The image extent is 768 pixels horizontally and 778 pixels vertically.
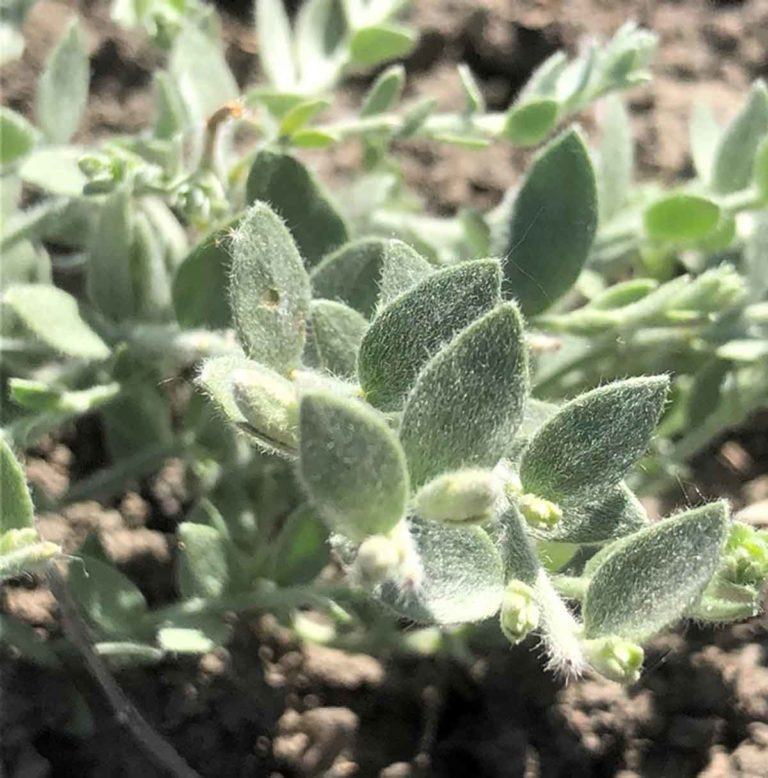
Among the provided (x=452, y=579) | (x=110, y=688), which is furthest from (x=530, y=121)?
(x=110, y=688)

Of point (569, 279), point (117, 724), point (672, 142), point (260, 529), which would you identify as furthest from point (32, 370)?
point (672, 142)

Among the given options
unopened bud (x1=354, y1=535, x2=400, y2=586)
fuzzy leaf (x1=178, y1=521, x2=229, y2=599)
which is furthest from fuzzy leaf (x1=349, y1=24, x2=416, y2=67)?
unopened bud (x1=354, y1=535, x2=400, y2=586)

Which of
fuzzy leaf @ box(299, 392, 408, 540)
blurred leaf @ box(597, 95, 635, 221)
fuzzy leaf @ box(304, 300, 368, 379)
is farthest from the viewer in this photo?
blurred leaf @ box(597, 95, 635, 221)

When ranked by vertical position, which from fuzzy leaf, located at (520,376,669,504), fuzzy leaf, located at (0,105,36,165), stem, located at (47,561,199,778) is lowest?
stem, located at (47,561,199,778)

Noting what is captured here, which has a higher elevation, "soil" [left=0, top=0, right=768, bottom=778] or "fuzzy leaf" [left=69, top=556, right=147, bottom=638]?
"fuzzy leaf" [left=69, top=556, right=147, bottom=638]

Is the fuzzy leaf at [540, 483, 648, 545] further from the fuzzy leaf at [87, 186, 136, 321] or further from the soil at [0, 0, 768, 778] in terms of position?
the fuzzy leaf at [87, 186, 136, 321]

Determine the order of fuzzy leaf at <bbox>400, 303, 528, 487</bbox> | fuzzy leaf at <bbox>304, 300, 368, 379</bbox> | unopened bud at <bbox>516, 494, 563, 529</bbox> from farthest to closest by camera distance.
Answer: fuzzy leaf at <bbox>304, 300, 368, 379</bbox> < unopened bud at <bbox>516, 494, 563, 529</bbox> < fuzzy leaf at <bbox>400, 303, 528, 487</bbox>

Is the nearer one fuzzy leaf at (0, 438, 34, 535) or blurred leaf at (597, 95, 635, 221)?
fuzzy leaf at (0, 438, 34, 535)
